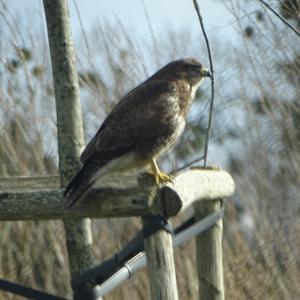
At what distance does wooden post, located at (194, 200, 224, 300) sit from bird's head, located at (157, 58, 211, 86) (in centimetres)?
98

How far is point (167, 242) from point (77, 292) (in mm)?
337

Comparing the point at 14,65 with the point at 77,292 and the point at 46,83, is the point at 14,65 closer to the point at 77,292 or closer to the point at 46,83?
the point at 46,83

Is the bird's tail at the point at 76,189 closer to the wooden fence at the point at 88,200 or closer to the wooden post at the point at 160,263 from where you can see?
the wooden fence at the point at 88,200

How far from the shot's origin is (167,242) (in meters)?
3.30

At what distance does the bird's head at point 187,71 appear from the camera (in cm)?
514

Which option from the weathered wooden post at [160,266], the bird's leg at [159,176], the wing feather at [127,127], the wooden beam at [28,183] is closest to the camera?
the weathered wooden post at [160,266]

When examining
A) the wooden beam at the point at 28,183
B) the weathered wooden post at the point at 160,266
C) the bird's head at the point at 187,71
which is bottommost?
the weathered wooden post at the point at 160,266

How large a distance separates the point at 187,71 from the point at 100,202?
1999mm

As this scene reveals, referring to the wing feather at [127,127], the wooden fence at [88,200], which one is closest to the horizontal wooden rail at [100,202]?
the wooden fence at [88,200]

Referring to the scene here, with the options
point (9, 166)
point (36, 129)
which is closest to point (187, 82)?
point (36, 129)

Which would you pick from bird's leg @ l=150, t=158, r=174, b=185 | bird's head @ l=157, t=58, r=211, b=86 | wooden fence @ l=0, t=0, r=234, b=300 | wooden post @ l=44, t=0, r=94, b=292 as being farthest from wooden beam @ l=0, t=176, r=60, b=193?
bird's head @ l=157, t=58, r=211, b=86

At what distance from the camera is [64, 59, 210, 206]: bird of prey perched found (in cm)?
426

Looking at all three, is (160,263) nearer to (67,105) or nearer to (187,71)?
(67,105)

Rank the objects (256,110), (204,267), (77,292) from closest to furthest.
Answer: (77,292), (204,267), (256,110)
